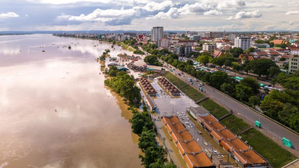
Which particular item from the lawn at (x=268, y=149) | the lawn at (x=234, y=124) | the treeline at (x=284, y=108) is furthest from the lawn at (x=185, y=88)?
the lawn at (x=268, y=149)

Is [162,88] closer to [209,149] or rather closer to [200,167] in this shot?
[209,149]

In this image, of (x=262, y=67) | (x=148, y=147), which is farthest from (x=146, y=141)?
(x=262, y=67)

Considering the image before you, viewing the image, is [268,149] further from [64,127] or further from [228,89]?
[64,127]

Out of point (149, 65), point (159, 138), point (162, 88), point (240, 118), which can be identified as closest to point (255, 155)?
point (240, 118)

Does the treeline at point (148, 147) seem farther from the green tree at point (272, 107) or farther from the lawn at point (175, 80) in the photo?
the lawn at point (175, 80)

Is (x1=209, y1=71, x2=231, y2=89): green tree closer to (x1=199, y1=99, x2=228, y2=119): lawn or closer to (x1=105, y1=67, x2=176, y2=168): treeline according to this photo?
(x1=199, y1=99, x2=228, y2=119): lawn

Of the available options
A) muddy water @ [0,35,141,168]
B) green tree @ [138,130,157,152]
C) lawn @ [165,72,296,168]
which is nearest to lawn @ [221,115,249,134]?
lawn @ [165,72,296,168]
